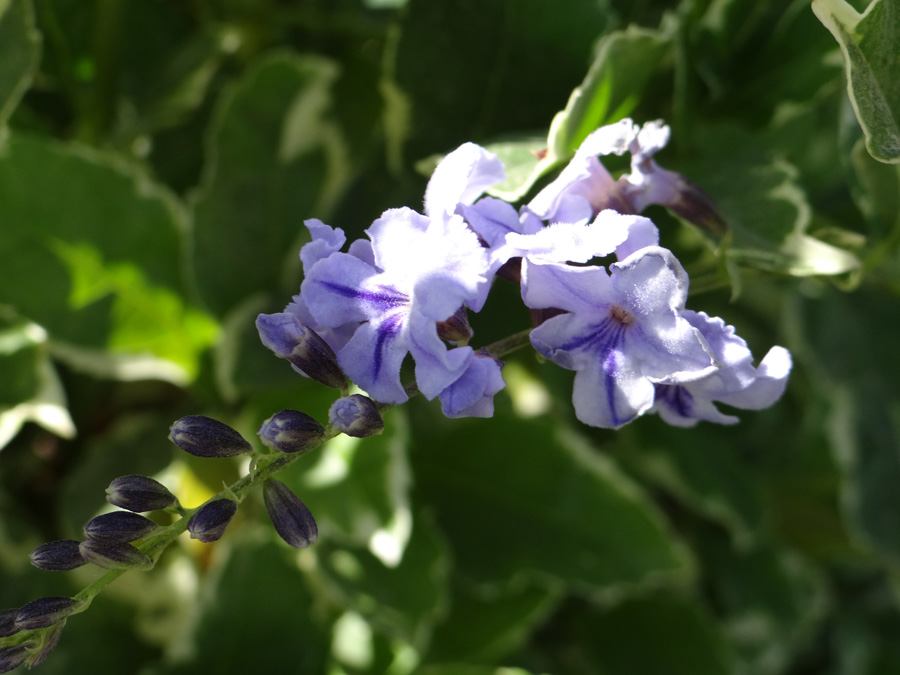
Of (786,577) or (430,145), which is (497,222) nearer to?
(430,145)

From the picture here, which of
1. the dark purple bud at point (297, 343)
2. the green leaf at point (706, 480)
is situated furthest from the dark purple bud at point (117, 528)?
the green leaf at point (706, 480)

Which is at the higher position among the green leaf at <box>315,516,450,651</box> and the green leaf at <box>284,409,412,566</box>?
the green leaf at <box>284,409,412,566</box>

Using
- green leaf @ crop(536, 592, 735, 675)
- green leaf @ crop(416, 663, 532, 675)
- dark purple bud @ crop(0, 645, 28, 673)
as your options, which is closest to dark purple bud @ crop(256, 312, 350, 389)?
dark purple bud @ crop(0, 645, 28, 673)

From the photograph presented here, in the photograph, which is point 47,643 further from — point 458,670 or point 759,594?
point 759,594

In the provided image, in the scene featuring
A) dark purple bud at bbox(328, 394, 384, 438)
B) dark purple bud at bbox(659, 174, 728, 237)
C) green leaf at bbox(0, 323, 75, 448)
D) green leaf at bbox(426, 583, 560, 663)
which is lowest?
green leaf at bbox(426, 583, 560, 663)

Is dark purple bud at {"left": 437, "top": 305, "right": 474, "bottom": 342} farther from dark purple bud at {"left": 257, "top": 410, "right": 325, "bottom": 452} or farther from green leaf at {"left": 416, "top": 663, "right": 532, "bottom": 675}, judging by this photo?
green leaf at {"left": 416, "top": 663, "right": 532, "bottom": 675}

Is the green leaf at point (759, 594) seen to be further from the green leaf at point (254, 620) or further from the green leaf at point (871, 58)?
the green leaf at point (871, 58)

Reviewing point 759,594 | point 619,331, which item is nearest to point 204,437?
point 619,331
